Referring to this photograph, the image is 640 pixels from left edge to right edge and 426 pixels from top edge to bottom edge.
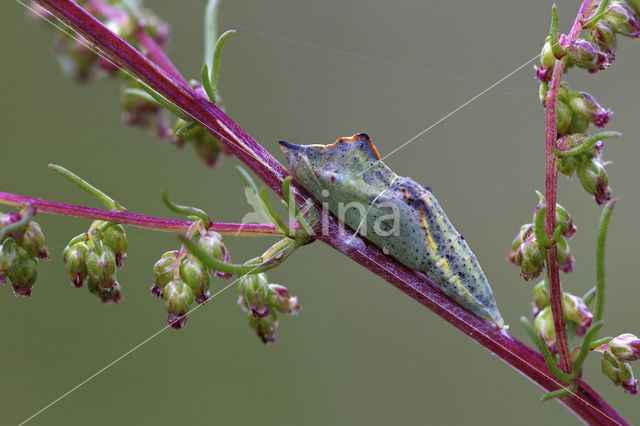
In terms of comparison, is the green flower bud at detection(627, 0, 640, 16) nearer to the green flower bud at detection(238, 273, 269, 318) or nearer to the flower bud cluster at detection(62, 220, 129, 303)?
the green flower bud at detection(238, 273, 269, 318)

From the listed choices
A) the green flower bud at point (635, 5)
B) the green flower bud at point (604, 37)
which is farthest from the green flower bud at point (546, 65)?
the green flower bud at point (635, 5)

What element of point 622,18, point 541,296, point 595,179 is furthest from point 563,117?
point 541,296

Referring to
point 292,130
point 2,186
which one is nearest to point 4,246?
point 292,130

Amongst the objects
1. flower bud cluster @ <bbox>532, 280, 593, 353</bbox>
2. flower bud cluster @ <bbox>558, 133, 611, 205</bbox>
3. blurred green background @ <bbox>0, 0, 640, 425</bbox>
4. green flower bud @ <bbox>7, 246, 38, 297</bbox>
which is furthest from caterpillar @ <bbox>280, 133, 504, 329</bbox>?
blurred green background @ <bbox>0, 0, 640, 425</bbox>

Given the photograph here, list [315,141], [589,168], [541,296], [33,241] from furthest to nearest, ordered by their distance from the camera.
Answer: [315,141], [541,296], [589,168], [33,241]

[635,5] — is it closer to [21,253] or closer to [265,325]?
[265,325]

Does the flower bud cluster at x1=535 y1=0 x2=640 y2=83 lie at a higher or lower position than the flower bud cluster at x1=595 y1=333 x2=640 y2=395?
higher

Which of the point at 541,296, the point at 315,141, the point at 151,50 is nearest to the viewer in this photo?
the point at 541,296
